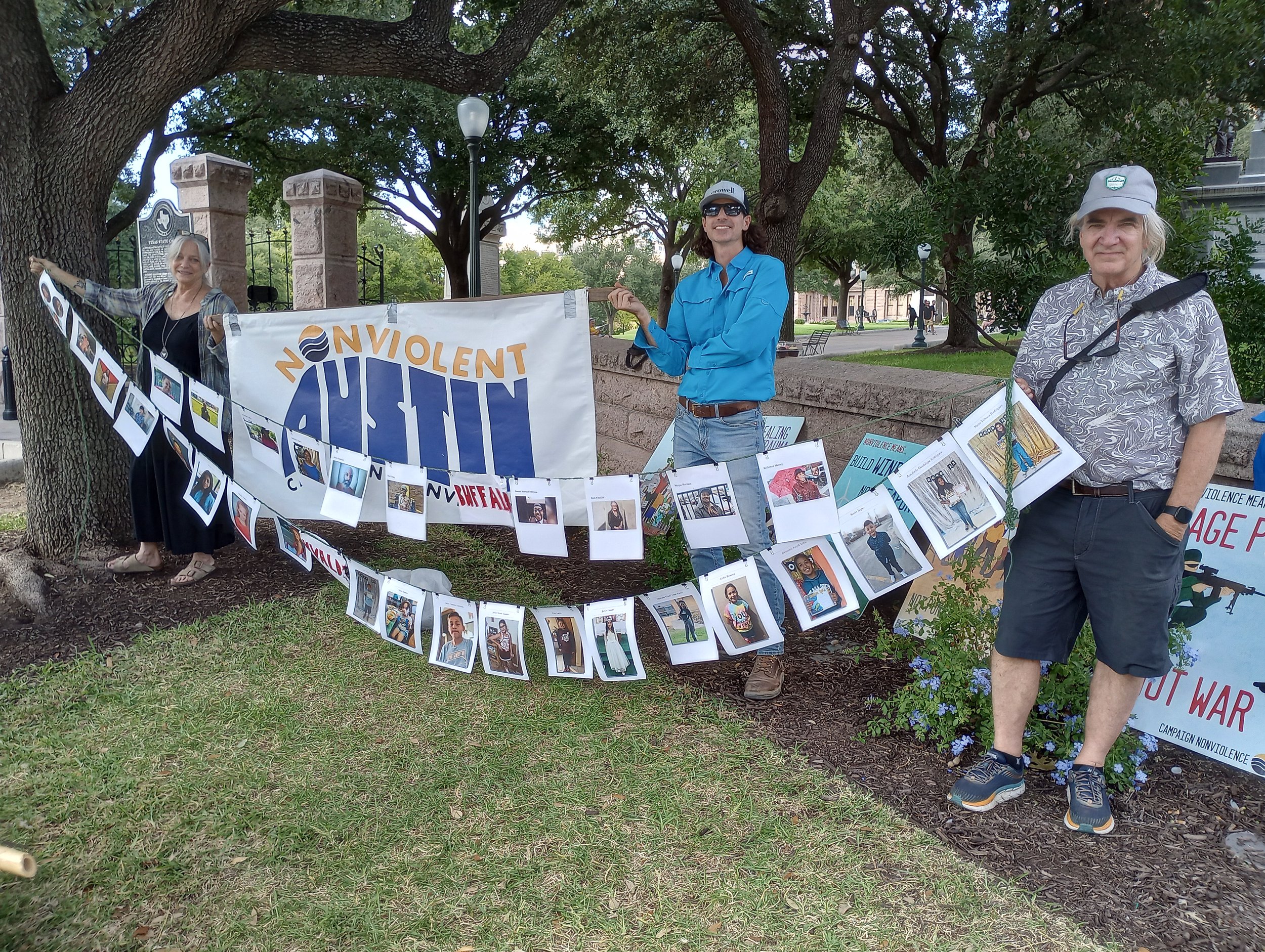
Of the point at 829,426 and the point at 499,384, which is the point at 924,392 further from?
the point at 499,384

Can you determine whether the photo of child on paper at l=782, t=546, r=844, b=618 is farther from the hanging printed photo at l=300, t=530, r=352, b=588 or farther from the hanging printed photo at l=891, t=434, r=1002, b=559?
the hanging printed photo at l=300, t=530, r=352, b=588

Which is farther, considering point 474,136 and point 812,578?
point 474,136

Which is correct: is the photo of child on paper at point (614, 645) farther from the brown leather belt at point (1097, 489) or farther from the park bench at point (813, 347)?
the park bench at point (813, 347)

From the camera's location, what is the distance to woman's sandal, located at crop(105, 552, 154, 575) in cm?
510

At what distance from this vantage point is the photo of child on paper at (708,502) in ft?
11.9

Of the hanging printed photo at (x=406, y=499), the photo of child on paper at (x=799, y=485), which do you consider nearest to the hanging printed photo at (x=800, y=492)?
the photo of child on paper at (x=799, y=485)

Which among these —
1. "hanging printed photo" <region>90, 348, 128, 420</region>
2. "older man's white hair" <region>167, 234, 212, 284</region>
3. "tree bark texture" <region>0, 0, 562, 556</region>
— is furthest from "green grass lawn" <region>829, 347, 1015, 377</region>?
"hanging printed photo" <region>90, 348, 128, 420</region>

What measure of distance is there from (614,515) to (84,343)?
3263 mm

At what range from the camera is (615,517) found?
3.62 m

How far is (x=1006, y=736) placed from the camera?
121 inches

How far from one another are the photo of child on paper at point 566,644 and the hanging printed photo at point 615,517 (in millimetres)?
391

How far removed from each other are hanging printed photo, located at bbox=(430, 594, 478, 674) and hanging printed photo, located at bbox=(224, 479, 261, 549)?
1055mm

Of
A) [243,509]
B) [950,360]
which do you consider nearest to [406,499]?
[243,509]

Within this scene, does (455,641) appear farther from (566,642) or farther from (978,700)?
(978,700)
